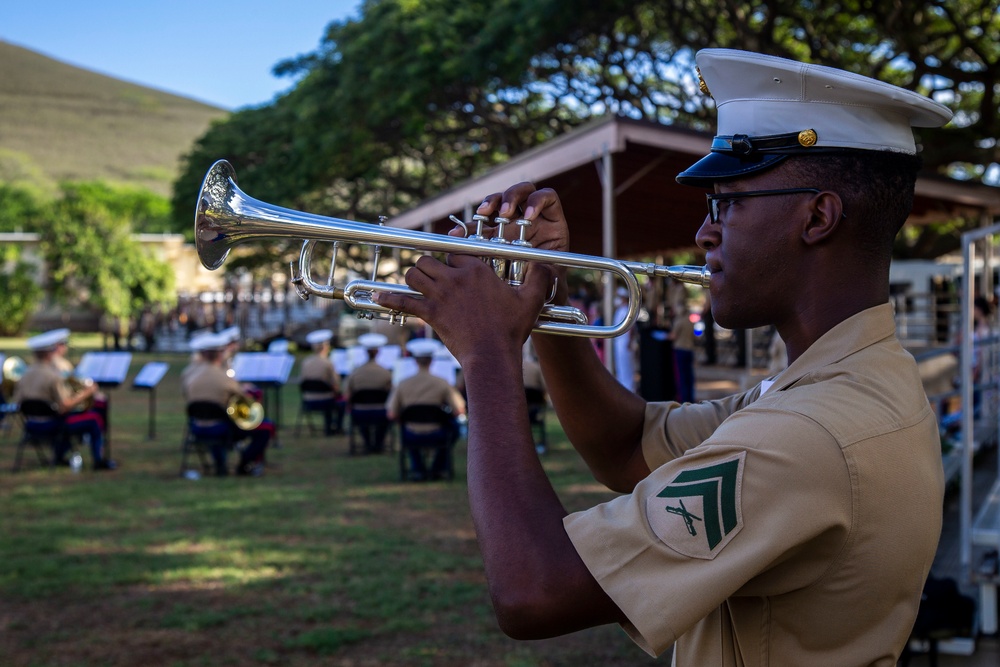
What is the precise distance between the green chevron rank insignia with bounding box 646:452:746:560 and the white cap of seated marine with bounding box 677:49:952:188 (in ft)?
1.84

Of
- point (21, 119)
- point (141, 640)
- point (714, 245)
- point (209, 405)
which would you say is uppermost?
point (21, 119)

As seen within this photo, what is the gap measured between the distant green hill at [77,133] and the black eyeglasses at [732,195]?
549ft

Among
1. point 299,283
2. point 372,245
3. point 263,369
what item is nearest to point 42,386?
point 263,369

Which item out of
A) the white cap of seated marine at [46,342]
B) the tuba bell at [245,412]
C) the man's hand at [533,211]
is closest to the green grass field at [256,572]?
the tuba bell at [245,412]

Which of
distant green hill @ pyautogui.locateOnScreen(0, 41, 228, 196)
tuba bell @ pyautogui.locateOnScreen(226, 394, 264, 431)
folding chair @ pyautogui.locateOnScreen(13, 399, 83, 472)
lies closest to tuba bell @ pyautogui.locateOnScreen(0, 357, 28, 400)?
folding chair @ pyautogui.locateOnScreen(13, 399, 83, 472)

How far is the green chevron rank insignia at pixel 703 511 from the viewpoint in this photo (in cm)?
141

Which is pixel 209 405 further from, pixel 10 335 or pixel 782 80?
pixel 10 335

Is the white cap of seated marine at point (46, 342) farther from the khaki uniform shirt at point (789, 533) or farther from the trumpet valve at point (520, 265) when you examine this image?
the khaki uniform shirt at point (789, 533)

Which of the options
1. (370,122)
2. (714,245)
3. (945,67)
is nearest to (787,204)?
(714,245)

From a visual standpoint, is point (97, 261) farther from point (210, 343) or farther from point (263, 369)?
point (210, 343)

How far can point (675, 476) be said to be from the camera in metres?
1.49

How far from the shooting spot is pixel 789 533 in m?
1.38

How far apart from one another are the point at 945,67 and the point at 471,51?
27.7 feet

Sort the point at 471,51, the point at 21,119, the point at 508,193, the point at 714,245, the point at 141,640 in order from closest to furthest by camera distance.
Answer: the point at 714,245, the point at 508,193, the point at 141,640, the point at 471,51, the point at 21,119
